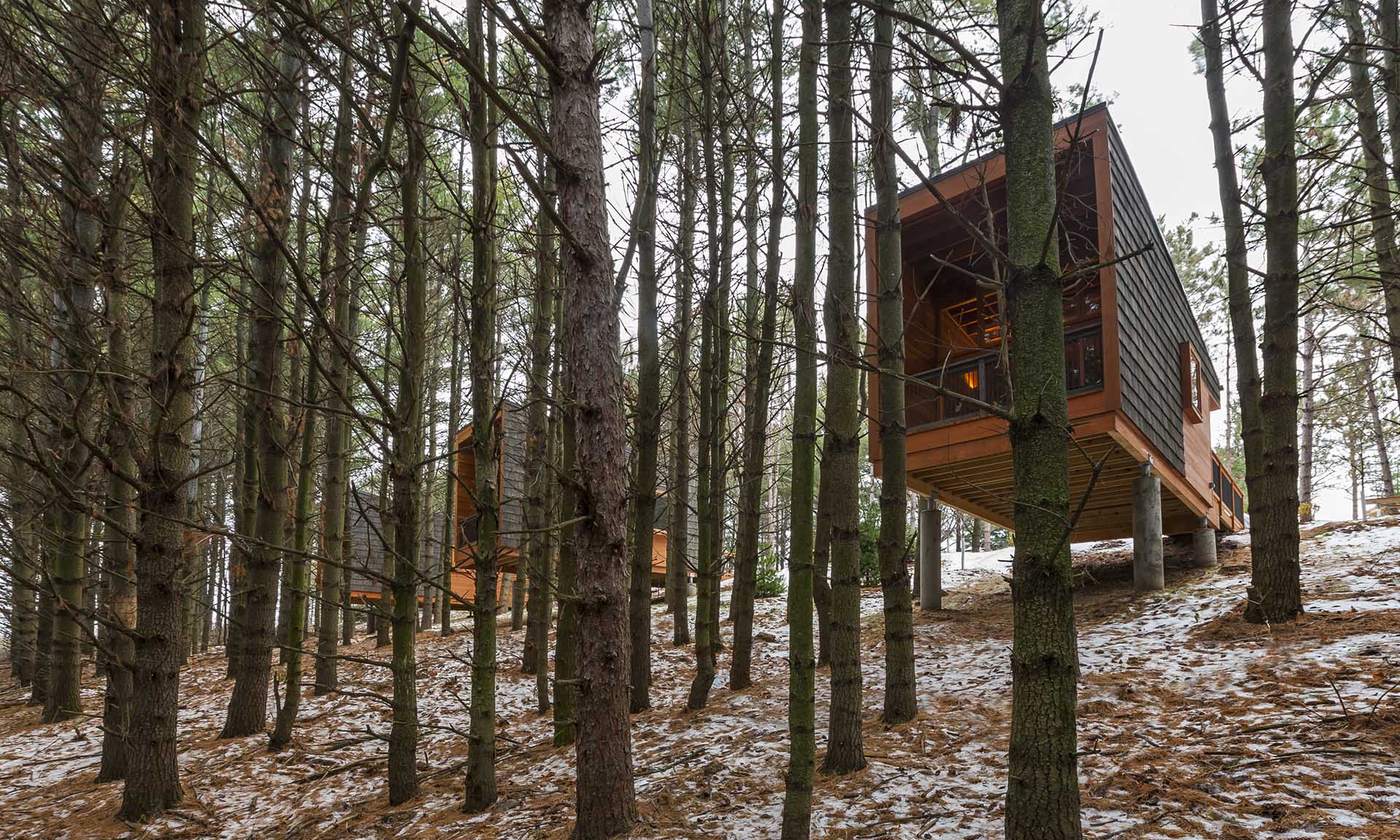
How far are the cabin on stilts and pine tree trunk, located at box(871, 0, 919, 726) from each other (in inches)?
32.3

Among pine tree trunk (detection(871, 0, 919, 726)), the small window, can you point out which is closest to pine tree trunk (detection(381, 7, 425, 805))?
pine tree trunk (detection(871, 0, 919, 726))

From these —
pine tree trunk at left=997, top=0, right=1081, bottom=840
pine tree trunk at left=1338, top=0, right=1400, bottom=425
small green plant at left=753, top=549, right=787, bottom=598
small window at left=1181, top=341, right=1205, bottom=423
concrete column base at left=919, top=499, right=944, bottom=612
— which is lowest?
small green plant at left=753, top=549, right=787, bottom=598

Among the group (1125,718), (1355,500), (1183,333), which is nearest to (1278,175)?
(1125,718)

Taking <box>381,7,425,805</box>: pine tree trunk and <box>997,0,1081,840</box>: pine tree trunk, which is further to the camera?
<box>381,7,425,805</box>: pine tree trunk

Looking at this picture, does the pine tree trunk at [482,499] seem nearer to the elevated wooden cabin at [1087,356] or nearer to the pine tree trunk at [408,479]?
the pine tree trunk at [408,479]

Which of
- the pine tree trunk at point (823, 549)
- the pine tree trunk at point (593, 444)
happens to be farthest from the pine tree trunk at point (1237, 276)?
the pine tree trunk at point (593, 444)

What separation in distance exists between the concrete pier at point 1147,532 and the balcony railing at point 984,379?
1721 mm

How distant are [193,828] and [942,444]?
27.7 ft

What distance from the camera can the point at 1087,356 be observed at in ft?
29.7

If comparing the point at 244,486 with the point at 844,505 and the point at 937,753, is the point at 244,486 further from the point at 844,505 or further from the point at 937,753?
the point at 937,753

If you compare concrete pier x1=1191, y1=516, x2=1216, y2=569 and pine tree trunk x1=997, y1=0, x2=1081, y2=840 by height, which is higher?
pine tree trunk x1=997, y1=0, x2=1081, y2=840

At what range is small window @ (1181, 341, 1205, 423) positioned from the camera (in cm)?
1220

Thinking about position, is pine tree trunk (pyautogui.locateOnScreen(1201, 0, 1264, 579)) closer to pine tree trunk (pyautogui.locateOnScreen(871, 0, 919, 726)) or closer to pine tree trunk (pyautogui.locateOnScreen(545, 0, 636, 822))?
pine tree trunk (pyautogui.locateOnScreen(871, 0, 919, 726))

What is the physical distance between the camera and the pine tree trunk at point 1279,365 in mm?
6699
